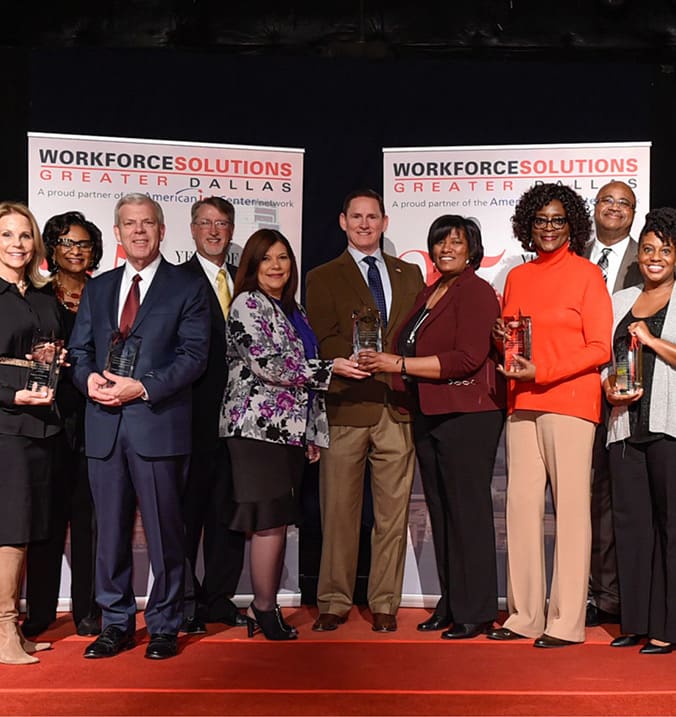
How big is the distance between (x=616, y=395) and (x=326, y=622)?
1.69 metres

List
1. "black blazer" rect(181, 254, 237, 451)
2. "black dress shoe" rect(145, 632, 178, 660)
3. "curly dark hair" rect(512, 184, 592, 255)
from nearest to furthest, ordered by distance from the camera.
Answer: "black dress shoe" rect(145, 632, 178, 660)
"curly dark hair" rect(512, 184, 592, 255)
"black blazer" rect(181, 254, 237, 451)

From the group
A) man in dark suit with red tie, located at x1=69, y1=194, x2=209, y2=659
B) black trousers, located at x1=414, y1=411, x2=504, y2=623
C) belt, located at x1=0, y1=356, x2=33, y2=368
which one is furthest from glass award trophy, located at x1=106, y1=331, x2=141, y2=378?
black trousers, located at x1=414, y1=411, x2=504, y2=623

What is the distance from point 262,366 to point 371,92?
6.84 ft

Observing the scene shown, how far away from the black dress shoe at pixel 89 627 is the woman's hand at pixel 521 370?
2145 mm

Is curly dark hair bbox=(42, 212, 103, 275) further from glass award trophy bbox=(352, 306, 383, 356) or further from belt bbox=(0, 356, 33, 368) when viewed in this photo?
glass award trophy bbox=(352, 306, 383, 356)

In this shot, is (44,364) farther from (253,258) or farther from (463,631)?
(463,631)

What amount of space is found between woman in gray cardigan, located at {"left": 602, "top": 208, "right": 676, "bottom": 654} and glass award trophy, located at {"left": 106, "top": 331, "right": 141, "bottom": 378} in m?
2.03

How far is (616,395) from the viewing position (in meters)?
4.32

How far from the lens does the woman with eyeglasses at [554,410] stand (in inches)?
172

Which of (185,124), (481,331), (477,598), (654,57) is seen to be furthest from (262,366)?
(654,57)

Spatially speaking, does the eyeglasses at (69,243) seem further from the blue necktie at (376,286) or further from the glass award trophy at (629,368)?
the glass award trophy at (629,368)

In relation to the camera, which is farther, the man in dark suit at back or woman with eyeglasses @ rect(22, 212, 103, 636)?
the man in dark suit at back

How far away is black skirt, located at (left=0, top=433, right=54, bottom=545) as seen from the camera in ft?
13.5

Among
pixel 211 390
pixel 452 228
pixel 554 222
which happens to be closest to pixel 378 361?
pixel 452 228
